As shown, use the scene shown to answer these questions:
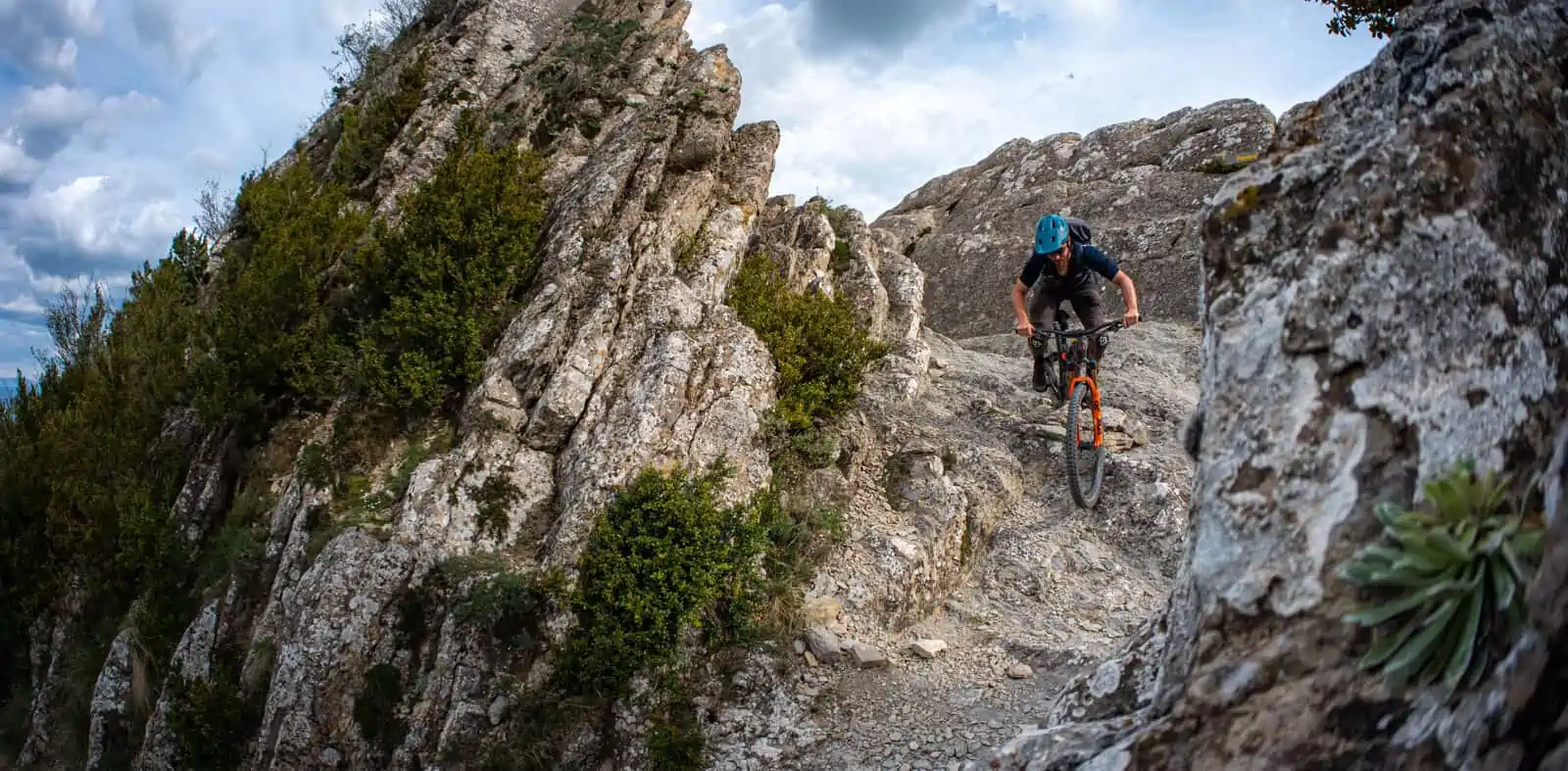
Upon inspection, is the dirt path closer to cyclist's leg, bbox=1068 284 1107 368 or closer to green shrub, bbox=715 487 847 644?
green shrub, bbox=715 487 847 644

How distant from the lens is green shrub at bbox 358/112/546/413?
415 inches

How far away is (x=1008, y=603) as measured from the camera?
9.10 meters

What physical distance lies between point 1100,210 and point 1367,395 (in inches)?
651

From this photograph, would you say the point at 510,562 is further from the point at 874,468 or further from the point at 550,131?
the point at 550,131

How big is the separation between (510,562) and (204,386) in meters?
6.77

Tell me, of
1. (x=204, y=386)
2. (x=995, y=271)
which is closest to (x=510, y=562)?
(x=204, y=386)

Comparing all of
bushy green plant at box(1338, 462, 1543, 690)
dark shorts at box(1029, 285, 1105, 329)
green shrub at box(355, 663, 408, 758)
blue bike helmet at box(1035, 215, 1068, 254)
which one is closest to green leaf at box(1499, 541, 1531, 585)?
bushy green plant at box(1338, 462, 1543, 690)

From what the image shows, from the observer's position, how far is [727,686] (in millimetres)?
7852

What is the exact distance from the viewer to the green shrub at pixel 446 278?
10.5 metres

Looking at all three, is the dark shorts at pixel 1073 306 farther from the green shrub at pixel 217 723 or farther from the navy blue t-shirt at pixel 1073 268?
the green shrub at pixel 217 723

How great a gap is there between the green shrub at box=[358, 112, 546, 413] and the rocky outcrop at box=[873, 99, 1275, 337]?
9302 mm

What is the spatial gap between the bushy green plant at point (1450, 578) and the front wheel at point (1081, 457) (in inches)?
249

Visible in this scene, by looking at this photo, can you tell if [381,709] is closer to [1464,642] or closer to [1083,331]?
[1083,331]

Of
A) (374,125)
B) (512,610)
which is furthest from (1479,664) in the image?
(374,125)
